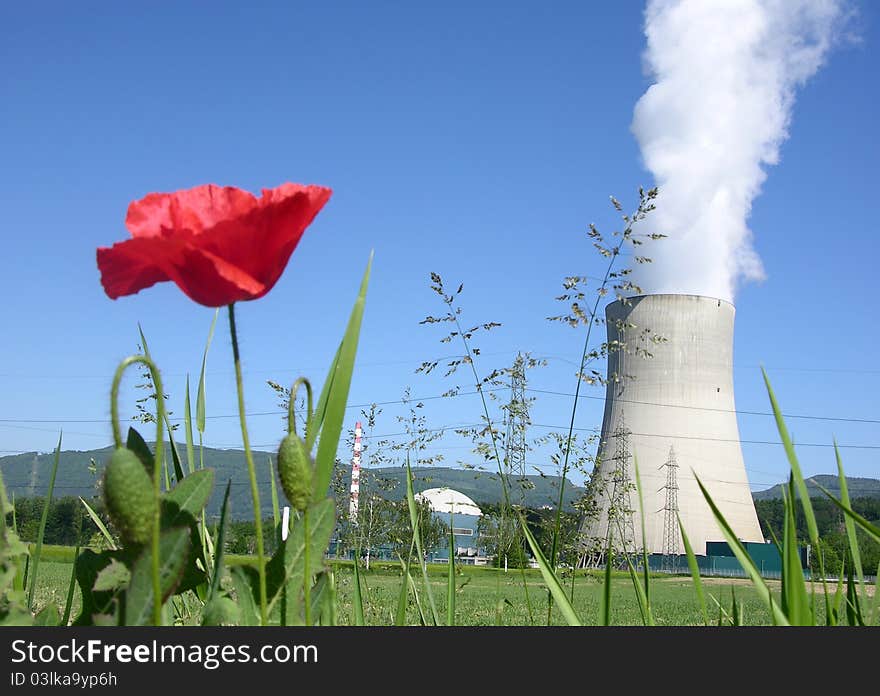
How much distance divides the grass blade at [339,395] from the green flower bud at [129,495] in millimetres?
104

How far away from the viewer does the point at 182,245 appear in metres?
0.41

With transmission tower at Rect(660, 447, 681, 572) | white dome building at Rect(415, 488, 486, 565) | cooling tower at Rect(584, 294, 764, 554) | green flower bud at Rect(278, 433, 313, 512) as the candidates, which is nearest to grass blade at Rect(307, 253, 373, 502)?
green flower bud at Rect(278, 433, 313, 512)

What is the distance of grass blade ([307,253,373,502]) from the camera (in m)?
0.47

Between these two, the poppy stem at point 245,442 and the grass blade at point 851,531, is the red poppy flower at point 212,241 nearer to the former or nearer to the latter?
the poppy stem at point 245,442

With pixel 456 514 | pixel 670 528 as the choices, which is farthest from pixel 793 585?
pixel 670 528

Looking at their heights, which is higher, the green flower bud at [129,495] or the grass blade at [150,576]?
the green flower bud at [129,495]

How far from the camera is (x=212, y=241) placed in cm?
41

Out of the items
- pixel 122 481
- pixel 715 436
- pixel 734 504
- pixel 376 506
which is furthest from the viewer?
pixel 734 504

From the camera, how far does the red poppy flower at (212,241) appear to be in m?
0.41

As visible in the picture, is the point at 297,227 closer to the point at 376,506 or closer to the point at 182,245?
the point at 182,245

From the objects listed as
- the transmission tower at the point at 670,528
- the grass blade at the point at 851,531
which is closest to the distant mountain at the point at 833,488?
the grass blade at the point at 851,531

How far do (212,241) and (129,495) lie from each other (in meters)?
0.13
